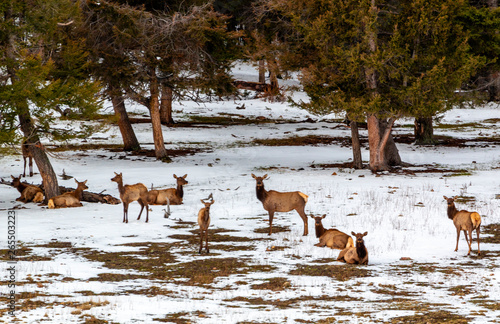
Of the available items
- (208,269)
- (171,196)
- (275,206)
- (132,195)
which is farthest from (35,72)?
(208,269)

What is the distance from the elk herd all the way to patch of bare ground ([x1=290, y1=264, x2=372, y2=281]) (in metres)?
0.34

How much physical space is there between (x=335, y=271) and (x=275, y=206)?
3782mm

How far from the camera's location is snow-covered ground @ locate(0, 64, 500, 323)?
30.6 ft

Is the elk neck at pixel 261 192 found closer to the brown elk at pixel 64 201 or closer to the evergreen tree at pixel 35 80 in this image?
the brown elk at pixel 64 201

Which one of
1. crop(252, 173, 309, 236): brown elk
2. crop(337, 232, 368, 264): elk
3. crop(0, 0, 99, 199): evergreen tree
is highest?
crop(0, 0, 99, 199): evergreen tree

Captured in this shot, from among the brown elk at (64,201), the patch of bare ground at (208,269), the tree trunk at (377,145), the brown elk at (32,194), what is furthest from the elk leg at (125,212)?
the tree trunk at (377,145)

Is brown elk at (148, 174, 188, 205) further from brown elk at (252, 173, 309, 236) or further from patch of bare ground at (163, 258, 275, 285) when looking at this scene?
patch of bare ground at (163, 258, 275, 285)

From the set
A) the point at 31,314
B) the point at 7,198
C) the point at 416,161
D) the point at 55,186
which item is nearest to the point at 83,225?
the point at 55,186

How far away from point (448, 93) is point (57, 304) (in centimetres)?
1931

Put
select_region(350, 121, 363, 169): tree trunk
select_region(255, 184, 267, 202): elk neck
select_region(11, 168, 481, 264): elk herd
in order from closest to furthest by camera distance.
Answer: select_region(11, 168, 481, 264): elk herd → select_region(255, 184, 267, 202): elk neck → select_region(350, 121, 363, 169): tree trunk

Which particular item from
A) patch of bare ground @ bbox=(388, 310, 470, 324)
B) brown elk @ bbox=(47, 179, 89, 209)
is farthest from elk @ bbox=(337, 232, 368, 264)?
brown elk @ bbox=(47, 179, 89, 209)

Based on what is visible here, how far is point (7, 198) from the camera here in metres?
21.4

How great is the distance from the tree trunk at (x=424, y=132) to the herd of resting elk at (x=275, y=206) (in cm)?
2234

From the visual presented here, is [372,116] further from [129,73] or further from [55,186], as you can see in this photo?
[55,186]
